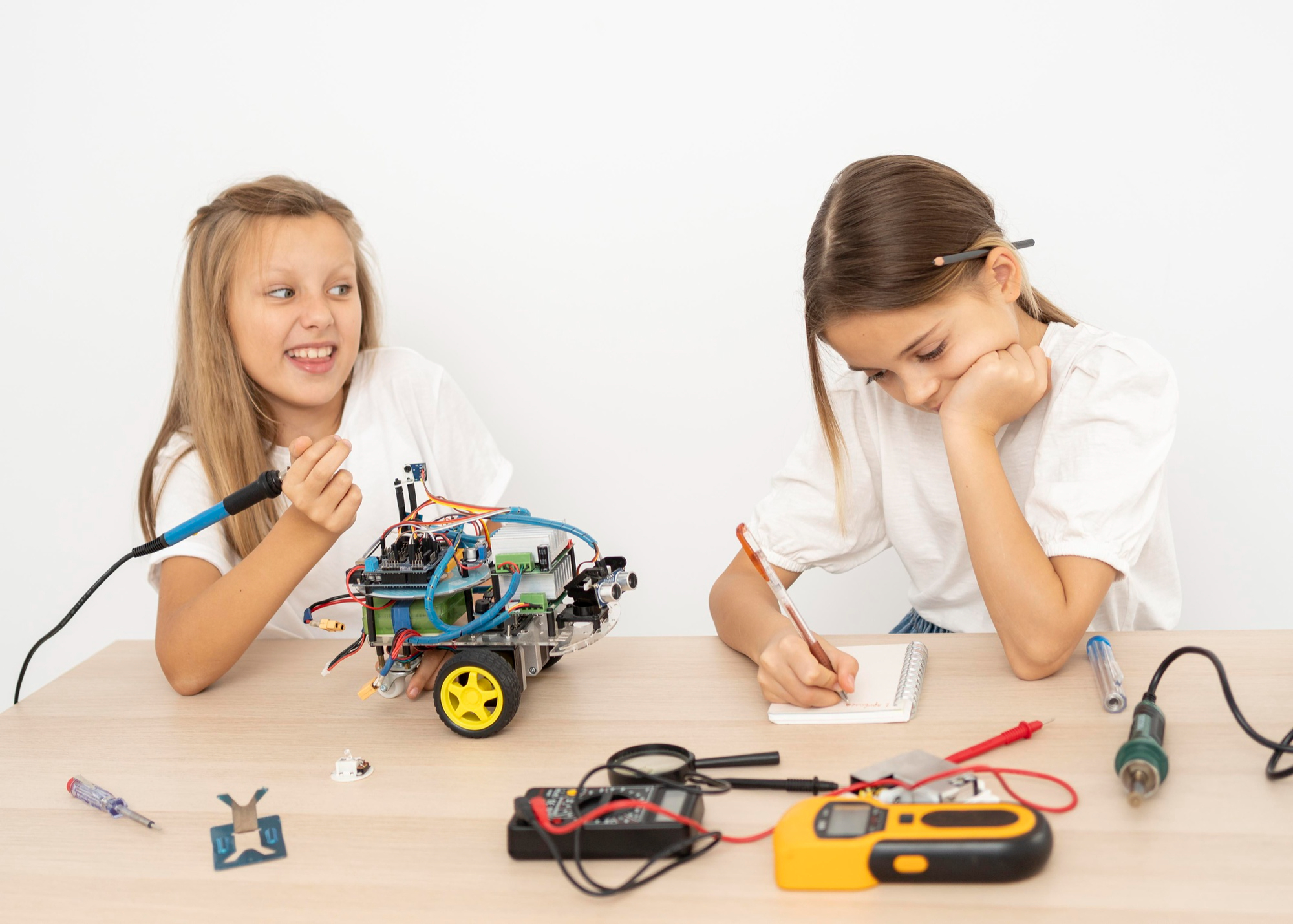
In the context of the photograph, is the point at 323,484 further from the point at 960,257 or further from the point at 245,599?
the point at 960,257

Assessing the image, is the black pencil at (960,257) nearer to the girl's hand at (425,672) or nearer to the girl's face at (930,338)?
the girl's face at (930,338)

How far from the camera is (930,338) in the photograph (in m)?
1.19

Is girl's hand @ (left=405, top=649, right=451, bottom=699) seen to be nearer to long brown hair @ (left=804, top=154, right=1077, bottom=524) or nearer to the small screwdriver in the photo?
the small screwdriver

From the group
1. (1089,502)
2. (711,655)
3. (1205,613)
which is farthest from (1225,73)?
(711,655)

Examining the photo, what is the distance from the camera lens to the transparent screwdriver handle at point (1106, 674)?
0.94m

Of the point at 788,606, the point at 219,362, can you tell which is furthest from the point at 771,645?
the point at 219,362

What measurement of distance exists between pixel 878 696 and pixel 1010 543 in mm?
231

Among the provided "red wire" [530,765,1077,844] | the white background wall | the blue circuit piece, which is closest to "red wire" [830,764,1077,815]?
"red wire" [530,765,1077,844]

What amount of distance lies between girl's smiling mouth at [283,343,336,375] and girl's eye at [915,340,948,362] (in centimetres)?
89

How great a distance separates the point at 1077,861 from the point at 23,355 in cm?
228

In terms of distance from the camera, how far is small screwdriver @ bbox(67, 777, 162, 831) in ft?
2.89

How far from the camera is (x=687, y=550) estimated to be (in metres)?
2.16

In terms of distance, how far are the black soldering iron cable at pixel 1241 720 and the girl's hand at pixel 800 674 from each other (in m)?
0.27

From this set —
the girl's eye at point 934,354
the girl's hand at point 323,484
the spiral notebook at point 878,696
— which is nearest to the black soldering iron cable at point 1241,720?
the spiral notebook at point 878,696
